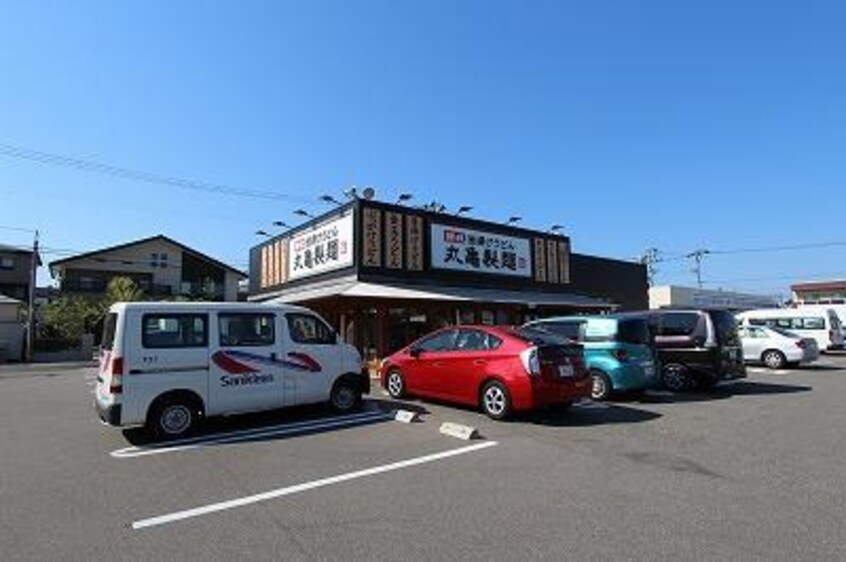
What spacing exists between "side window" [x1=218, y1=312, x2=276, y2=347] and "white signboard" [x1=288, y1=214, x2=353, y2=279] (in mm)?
10320

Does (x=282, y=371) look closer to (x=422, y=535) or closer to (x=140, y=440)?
(x=140, y=440)

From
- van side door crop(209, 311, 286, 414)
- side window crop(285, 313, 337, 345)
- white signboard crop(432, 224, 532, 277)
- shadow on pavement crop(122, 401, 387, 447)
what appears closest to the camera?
shadow on pavement crop(122, 401, 387, 447)

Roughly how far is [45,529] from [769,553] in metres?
5.59

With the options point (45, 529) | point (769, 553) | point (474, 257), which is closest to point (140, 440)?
point (45, 529)

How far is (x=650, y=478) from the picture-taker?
7.11 m

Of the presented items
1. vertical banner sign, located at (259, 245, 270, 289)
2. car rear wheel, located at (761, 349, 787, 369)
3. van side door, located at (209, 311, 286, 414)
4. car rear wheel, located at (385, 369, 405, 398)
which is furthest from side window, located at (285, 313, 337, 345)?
vertical banner sign, located at (259, 245, 270, 289)

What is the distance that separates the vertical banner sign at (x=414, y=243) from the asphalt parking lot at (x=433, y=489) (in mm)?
10809

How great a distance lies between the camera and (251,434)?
32.4 feet

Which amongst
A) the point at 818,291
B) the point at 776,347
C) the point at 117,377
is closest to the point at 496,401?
the point at 117,377

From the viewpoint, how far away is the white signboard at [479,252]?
22.8 meters

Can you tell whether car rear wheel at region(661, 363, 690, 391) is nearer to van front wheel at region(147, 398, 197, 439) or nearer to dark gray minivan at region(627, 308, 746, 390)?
dark gray minivan at region(627, 308, 746, 390)

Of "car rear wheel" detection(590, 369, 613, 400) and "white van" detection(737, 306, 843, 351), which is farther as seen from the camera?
"white van" detection(737, 306, 843, 351)

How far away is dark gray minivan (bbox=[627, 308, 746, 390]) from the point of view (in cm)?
1471

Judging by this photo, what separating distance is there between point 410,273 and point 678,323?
8.95 m
